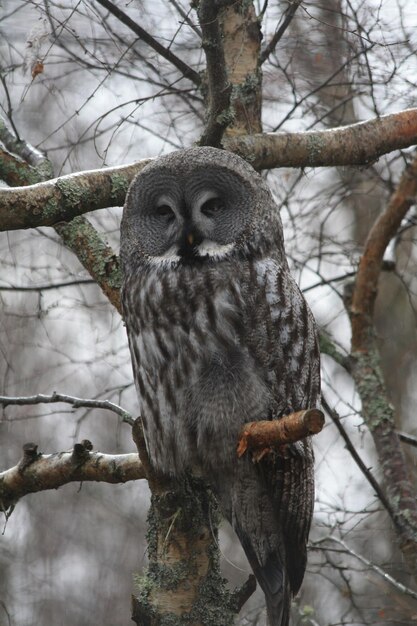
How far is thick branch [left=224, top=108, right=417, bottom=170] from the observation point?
3.74 meters

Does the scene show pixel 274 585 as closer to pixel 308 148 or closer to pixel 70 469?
pixel 70 469

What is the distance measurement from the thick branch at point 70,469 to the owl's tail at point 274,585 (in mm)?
482

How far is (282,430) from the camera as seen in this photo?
241 centimetres

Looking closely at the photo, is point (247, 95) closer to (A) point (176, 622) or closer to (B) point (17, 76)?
(B) point (17, 76)

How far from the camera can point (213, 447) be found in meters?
3.06

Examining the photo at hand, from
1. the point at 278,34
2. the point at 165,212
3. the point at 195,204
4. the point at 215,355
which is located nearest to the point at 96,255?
the point at 165,212

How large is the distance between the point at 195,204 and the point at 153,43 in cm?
94

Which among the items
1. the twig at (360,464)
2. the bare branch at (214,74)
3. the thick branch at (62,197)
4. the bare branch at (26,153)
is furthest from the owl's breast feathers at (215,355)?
the bare branch at (26,153)

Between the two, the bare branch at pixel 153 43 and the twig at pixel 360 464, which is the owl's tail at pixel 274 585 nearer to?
the twig at pixel 360 464

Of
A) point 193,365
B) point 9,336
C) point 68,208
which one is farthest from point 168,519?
point 9,336

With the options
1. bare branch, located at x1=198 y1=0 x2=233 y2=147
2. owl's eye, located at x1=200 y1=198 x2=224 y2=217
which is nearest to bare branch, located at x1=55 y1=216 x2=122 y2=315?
owl's eye, located at x1=200 y1=198 x2=224 y2=217

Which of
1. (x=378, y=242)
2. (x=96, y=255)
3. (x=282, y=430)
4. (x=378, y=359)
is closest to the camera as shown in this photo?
(x=282, y=430)

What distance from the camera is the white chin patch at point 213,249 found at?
316 cm

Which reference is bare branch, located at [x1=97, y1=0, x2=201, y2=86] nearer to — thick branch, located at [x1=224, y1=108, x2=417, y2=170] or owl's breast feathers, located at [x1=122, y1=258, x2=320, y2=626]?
thick branch, located at [x1=224, y1=108, x2=417, y2=170]
